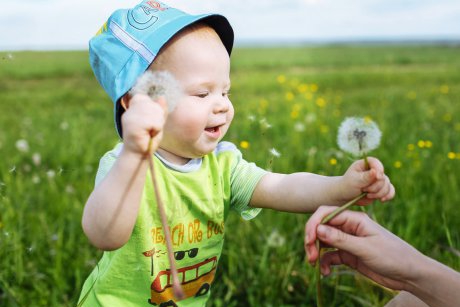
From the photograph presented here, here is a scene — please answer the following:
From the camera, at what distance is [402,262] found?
119 centimetres

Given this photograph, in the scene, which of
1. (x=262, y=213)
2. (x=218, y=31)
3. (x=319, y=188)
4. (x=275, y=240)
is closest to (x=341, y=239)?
(x=319, y=188)

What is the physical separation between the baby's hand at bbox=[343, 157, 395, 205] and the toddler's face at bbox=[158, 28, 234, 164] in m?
0.39

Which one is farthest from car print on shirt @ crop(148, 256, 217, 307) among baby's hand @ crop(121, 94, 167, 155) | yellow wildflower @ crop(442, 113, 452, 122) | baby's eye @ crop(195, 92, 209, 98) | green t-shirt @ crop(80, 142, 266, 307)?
yellow wildflower @ crop(442, 113, 452, 122)

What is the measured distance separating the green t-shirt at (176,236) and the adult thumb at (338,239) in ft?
1.83

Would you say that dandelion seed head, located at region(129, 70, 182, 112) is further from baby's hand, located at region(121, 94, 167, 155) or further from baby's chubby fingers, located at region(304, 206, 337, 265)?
baby's chubby fingers, located at region(304, 206, 337, 265)

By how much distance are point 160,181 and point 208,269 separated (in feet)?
1.16

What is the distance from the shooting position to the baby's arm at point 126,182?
1.04 m

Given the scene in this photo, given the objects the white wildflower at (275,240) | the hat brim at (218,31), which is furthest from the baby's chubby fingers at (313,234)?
the white wildflower at (275,240)

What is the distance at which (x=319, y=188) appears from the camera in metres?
1.57

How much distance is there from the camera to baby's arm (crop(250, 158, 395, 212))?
52.6 inches

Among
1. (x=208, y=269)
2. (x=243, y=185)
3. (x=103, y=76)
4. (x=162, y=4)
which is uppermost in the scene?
(x=162, y=4)

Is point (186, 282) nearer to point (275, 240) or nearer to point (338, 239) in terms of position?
point (338, 239)

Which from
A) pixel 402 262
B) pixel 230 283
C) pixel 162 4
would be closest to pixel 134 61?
pixel 162 4

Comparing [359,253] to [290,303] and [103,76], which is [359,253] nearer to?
[103,76]
